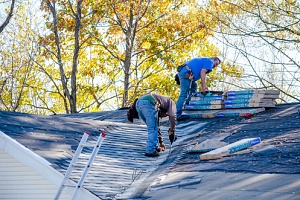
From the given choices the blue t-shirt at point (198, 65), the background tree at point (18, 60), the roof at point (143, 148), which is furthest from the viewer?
the background tree at point (18, 60)

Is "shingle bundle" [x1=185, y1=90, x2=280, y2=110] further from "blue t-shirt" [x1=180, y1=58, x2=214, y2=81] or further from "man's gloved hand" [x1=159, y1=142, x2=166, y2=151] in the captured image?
"man's gloved hand" [x1=159, y1=142, x2=166, y2=151]

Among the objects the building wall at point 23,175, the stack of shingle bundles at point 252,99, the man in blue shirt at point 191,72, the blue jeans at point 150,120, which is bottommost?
the building wall at point 23,175

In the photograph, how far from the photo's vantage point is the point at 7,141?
28.5 feet

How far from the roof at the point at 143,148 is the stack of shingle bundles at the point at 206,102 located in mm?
553

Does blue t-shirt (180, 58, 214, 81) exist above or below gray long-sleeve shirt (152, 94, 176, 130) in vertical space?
above

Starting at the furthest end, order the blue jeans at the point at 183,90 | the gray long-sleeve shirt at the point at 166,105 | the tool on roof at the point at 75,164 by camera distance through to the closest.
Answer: the blue jeans at the point at 183,90
the gray long-sleeve shirt at the point at 166,105
the tool on roof at the point at 75,164

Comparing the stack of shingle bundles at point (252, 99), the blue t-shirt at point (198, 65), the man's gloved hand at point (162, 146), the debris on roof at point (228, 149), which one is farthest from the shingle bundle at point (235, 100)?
the debris on roof at point (228, 149)

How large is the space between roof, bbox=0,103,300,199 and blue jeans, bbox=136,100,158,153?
Answer: 0.24 m

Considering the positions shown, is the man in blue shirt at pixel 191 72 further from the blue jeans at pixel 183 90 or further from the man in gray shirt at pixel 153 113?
the man in gray shirt at pixel 153 113

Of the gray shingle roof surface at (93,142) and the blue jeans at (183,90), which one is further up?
the blue jeans at (183,90)

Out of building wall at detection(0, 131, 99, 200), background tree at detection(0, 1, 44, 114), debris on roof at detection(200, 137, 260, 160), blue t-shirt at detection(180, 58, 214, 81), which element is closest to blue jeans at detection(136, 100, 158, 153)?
debris on roof at detection(200, 137, 260, 160)

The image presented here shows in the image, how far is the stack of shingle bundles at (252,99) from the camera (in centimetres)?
1258

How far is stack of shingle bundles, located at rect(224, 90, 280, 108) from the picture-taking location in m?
12.6

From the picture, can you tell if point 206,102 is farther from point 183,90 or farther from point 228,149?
point 228,149
